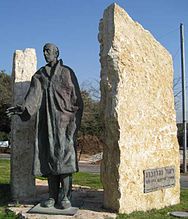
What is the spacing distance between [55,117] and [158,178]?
2.22 metres

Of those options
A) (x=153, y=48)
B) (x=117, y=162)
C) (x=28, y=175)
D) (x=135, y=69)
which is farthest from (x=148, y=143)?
(x=28, y=175)

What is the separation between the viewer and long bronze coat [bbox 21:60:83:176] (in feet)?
20.5

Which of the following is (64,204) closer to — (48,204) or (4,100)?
(48,204)

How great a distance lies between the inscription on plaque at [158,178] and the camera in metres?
6.78

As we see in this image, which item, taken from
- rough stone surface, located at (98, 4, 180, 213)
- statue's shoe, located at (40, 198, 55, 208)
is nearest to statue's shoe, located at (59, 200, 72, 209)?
statue's shoe, located at (40, 198, 55, 208)

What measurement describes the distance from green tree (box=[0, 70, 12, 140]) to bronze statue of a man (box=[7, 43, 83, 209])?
22282mm

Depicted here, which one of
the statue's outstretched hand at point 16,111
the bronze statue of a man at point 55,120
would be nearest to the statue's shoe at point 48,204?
the bronze statue of a man at point 55,120

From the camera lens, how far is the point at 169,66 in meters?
7.80

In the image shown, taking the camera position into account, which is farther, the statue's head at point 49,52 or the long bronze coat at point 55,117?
the statue's head at point 49,52

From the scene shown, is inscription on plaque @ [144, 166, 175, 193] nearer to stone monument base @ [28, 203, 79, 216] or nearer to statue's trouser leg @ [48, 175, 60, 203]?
stone monument base @ [28, 203, 79, 216]

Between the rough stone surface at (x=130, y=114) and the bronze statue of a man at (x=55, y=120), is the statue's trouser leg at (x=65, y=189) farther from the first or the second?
the rough stone surface at (x=130, y=114)

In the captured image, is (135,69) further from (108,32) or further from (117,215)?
(117,215)

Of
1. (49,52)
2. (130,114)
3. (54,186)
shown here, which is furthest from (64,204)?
(49,52)

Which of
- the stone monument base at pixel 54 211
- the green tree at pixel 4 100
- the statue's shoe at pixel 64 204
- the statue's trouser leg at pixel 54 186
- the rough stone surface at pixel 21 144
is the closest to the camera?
the stone monument base at pixel 54 211
